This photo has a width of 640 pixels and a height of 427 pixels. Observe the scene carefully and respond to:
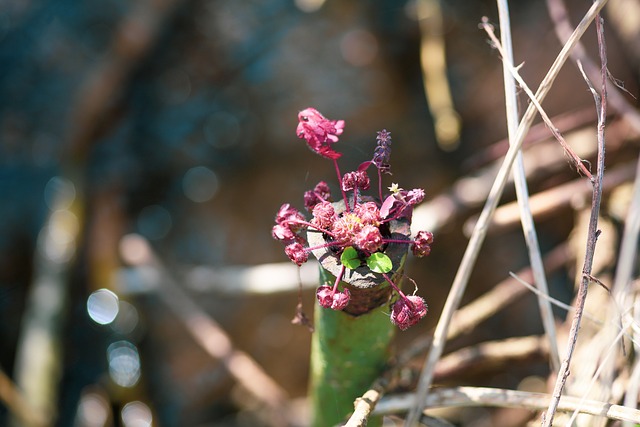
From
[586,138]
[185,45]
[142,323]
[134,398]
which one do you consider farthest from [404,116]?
[134,398]

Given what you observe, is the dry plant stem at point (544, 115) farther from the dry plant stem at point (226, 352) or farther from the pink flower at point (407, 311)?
the dry plant stem at point (226, 352)

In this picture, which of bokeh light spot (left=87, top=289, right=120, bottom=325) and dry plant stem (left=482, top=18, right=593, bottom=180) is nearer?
dry plant stem (left=482, top=18, right=593, bottom=180)

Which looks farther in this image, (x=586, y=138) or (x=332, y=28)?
(x=332, y=28)

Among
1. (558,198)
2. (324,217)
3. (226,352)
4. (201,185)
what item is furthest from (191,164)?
(324,217)

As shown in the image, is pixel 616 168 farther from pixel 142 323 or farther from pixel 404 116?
pixel 142 323

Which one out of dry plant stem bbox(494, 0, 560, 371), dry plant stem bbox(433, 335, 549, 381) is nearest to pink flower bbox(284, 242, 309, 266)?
dry plant stem bbox(494, 0, 560, 371)

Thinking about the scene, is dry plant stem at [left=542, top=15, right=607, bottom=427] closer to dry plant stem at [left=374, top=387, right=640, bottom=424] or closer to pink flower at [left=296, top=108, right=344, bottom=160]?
dry plant stem at [left=374, top=387, right=640, bottom=424]
